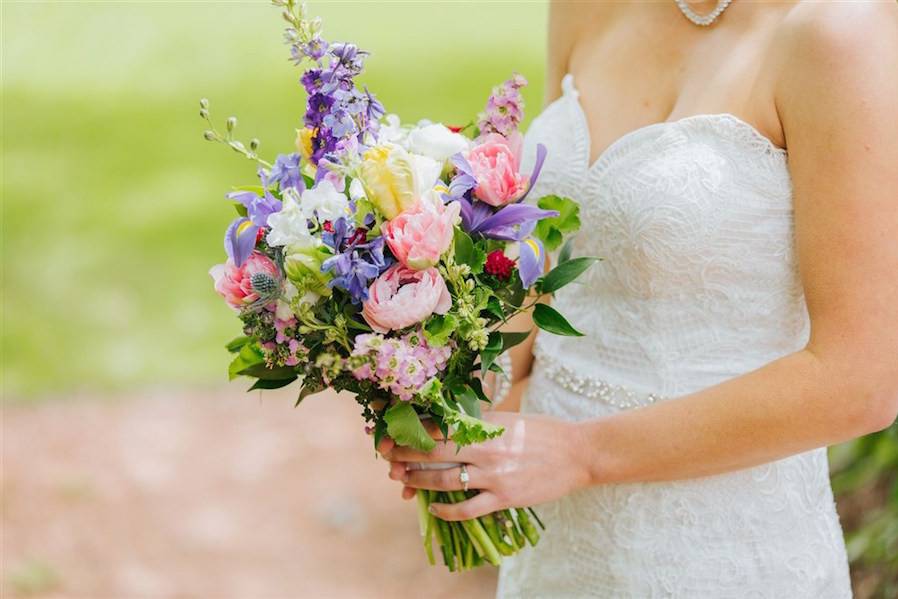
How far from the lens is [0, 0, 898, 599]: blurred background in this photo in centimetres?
507

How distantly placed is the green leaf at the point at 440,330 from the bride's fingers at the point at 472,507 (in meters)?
0.38

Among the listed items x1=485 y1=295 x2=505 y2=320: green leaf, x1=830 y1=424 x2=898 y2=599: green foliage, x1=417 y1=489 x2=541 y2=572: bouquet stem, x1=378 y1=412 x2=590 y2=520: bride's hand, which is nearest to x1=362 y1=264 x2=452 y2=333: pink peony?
x1=485 y1=295 x2=505 y2=320: green leaf

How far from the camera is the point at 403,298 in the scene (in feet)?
5.41

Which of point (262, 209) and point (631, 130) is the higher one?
point (262, 209)

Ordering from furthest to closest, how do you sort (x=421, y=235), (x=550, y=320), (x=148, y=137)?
(x=148, y=137)
(x=550, y=320)
(x=421, y=235)

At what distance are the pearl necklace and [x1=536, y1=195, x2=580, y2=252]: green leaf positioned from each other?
51cm

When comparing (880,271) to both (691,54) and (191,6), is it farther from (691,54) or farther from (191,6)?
(191,6)

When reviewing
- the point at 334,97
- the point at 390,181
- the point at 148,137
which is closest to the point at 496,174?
the point at 390,181

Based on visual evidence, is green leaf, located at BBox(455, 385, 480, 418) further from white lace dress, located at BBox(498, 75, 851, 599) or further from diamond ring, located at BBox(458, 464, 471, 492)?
white lace dress, located at BBox(498, 75, 851, 599)

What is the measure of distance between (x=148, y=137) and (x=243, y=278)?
801 cm

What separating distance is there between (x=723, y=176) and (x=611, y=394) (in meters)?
0.48

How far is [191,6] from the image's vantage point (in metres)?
10.9

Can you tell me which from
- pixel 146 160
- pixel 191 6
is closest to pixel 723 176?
pixel 146 160

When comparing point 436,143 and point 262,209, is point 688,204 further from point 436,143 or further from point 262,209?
point 262,209
